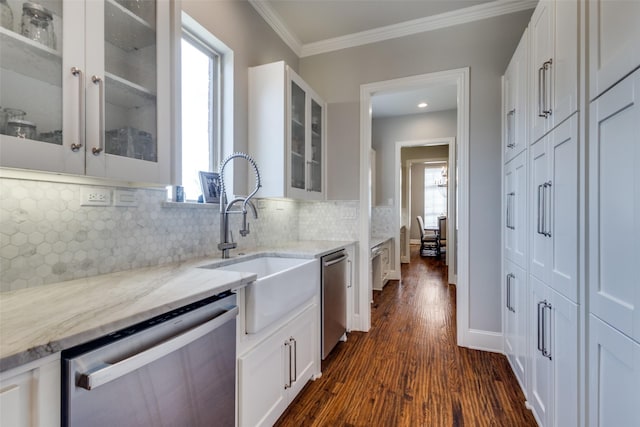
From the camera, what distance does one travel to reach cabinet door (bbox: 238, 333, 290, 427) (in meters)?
1.26

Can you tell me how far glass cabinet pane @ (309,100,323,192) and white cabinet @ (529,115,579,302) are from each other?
1.66m

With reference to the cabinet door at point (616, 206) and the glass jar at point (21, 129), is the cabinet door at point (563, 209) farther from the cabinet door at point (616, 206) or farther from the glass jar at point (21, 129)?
the glass jar at point (21, 129)

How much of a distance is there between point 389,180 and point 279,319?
407cm

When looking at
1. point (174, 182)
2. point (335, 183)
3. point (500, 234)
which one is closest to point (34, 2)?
point (174, 182)

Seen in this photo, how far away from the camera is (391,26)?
107 inches

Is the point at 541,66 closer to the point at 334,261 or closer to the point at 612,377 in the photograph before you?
the point at 612,377

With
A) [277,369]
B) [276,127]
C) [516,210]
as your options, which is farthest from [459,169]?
[277,369]

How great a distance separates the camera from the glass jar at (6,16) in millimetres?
Answer: 827

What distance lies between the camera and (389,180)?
5168mm

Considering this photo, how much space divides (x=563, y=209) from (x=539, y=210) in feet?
0.95

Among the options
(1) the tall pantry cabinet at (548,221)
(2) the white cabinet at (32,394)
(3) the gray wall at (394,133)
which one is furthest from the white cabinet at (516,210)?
(3) the gray wall at (394,133)

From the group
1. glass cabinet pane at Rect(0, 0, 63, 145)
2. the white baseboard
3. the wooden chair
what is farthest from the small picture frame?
the wooden chair

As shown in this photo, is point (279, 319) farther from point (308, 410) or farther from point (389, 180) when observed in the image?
point (389, 180)

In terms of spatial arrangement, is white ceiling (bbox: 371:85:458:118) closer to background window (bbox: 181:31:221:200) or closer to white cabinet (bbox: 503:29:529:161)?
white cabinet (bbox: 503:29:529:161)
